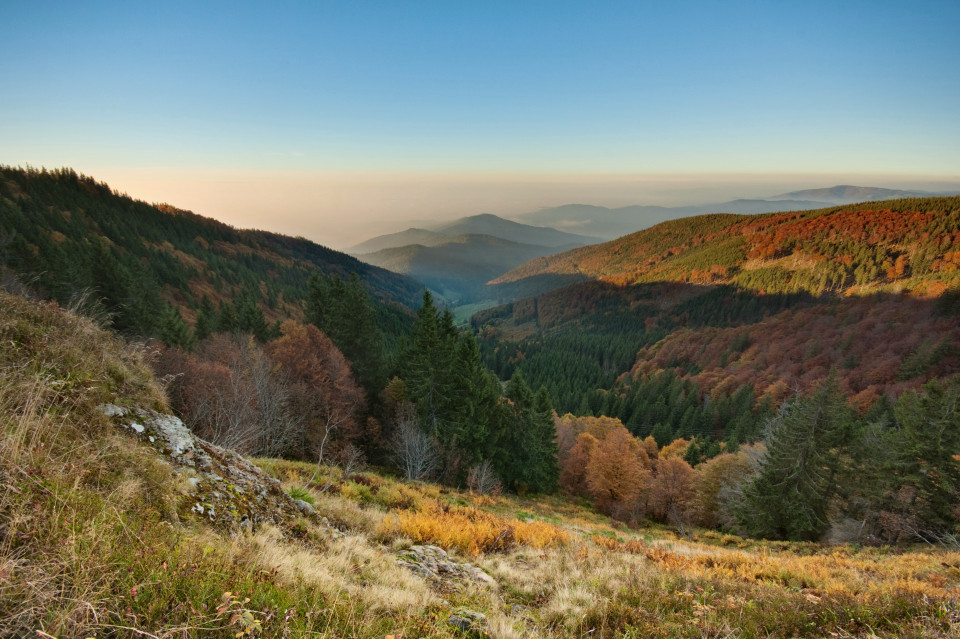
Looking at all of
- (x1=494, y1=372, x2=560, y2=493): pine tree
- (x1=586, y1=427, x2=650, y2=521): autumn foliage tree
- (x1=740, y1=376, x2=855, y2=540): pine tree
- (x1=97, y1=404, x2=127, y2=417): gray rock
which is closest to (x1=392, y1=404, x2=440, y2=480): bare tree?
(x1=494, y1=372, x2=560, y2=493): pine tree

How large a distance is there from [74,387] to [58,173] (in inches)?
6349

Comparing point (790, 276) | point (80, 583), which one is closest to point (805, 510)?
point (80, 583)

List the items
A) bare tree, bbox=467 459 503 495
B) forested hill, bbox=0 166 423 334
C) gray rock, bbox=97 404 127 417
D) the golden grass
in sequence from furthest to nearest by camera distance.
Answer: forested hill, bbox=0 166 423 334 < bare tree, bbox=467 459 503 495 < the golden grass < gray rock, bbox=97 404 127 417

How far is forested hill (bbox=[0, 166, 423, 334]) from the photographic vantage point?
33.1m

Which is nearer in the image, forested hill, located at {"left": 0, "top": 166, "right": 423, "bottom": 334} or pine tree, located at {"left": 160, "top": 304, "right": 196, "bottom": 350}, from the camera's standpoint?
pine tree, located at {"left": 160, "top": 304, "right": 196, "bottom": 350}

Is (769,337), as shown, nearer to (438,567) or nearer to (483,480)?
(483,480)

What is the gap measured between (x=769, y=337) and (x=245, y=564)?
151 meters

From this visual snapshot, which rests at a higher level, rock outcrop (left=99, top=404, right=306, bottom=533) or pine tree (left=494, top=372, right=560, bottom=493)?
rock outcrop (left=99, top=404, right=306, bottom=533)

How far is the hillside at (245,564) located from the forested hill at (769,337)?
2787 cm

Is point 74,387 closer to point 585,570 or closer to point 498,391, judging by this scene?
point 585,570

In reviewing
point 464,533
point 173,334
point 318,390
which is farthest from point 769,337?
point 173,334

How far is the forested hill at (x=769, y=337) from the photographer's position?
238 ft

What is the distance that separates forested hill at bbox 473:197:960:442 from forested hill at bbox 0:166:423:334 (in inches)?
2289

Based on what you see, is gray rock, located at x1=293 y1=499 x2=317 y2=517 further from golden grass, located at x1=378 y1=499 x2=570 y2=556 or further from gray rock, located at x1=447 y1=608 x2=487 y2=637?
gray rock, located at x1=447 y1=608 x2=487 y2=637
